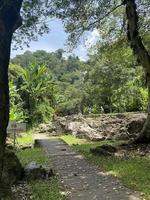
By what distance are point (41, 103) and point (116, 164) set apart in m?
34.2

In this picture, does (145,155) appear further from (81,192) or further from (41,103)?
(41,103)

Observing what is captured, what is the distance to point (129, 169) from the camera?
13469 millimetres

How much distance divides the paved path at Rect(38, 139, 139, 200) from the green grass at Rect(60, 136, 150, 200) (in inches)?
10.8

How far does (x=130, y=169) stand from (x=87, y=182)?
7.59 feet

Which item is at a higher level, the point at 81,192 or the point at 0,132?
the point at 0,132

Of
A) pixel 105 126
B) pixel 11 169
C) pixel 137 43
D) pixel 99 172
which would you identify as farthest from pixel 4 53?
pixel 105 126

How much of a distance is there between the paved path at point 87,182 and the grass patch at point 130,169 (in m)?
0.27

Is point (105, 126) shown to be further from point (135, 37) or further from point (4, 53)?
point (4, 53)

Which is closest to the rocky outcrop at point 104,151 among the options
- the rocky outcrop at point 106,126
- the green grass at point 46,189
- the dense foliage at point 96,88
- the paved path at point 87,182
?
the paved path at point 87,182

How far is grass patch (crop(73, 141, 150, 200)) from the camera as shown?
10.8 meters

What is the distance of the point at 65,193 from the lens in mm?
10453

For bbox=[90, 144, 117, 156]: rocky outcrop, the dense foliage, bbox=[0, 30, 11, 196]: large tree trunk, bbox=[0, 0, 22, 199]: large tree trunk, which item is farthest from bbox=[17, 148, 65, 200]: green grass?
the dense foliage

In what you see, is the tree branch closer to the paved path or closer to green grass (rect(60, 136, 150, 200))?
green grass (rect(60, 136, 150, 200))

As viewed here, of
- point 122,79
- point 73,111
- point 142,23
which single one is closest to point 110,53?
point 142,23
